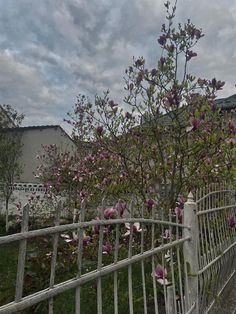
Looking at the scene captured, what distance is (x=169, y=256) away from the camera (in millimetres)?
2529

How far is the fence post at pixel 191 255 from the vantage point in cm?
251

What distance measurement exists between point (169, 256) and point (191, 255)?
153 millimetres

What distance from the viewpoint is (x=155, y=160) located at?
423cm

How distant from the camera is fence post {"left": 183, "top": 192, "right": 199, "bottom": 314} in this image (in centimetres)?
251

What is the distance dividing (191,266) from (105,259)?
81 cm

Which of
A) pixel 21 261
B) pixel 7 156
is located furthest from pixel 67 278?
pixel 7 156

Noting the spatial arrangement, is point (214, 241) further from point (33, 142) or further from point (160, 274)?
point (33, 142)

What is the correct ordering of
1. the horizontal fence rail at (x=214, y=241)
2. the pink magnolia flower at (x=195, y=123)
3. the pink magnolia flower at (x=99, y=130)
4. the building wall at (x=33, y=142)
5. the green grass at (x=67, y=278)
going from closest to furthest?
the horizontal fence rail at (x=214, y=241)
the green grass at (x=67, y=278)
the pink magnolia flower at (x=195, y=123)
the pink magnolia flower at (x=99, y=130)
the building wall at (x=33, y=142)

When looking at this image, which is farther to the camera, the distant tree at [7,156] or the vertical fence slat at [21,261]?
the distant tree at [7,156]

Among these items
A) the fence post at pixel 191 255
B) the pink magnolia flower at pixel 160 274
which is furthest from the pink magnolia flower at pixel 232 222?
the pink magnolia flower at pixel 160 274

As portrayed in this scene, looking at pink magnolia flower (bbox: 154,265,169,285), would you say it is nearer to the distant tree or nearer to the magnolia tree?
the magnolia tree

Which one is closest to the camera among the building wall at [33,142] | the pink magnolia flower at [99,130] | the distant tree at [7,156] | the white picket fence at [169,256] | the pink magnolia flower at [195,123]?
the white picket fence at [169,256]

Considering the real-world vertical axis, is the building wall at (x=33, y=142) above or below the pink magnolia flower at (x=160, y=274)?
above

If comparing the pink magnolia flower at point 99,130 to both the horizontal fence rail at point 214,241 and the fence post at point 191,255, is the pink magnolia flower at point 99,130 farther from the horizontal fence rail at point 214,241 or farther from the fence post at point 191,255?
the fence post at point 191,255
